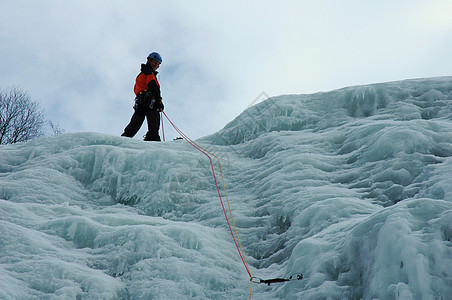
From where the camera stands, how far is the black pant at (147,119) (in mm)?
8094

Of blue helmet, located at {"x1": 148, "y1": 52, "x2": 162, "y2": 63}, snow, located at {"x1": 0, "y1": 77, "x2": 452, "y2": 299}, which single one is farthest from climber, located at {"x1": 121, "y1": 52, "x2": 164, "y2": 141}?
snow, located at {"x1": 0, "y1": 77, "x2": 452, "y2": 299}

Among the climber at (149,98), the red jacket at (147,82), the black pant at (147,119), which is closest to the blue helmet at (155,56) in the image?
the climber at (149,98)

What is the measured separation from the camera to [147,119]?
8.16 metres

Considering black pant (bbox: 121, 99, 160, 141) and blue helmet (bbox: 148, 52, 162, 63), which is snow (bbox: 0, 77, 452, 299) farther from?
blue helmet (bbox: 148, 52, 162, 63)

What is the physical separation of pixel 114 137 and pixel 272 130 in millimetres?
3100

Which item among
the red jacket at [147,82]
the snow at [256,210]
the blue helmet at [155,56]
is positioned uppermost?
the blue helmet at [155,56]

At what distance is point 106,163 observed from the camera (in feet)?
19.8

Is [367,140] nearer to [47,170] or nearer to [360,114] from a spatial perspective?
[360,114]

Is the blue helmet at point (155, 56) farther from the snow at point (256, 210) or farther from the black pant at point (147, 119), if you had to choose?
the snow at point (256, 210)

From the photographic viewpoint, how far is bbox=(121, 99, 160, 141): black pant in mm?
8094

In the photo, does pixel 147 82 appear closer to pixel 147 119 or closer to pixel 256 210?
pixel 147 119

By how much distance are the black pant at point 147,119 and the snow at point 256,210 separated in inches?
38.0

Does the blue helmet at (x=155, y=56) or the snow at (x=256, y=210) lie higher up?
the blue helmet at (x=155, y=56)

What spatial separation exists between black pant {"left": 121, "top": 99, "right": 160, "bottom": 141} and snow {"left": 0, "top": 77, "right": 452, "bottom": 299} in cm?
97
